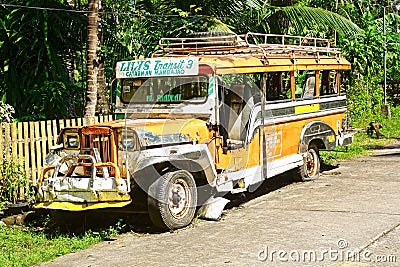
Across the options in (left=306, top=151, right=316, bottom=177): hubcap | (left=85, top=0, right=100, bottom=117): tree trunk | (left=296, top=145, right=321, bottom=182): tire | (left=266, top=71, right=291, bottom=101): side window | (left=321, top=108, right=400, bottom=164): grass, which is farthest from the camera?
(left=321, top=108, right=400, bottom=164): grass

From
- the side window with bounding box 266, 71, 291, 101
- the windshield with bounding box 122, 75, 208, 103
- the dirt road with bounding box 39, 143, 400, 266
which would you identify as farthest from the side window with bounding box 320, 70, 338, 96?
the windshield with bounding box 122, 75, 208, 103

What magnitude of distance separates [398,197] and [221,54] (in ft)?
11.1

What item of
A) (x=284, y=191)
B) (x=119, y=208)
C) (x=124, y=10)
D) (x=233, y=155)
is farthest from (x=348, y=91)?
(x=119, y=208)

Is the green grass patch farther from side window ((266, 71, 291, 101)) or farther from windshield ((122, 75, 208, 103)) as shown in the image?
side window ((266, 71, 291, 101))

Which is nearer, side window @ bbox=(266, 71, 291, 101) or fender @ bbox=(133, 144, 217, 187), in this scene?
fender @ bbox=(133, 144, 217, 187)

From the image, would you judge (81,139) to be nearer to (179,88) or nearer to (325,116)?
(179,88)

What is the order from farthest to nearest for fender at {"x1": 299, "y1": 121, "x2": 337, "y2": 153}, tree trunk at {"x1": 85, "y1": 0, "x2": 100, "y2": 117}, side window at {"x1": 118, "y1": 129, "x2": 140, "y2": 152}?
fender at {"x1": 299, "y1": 121, "x2": 337, "y2": 153} < tree trunk at {"x1": 85, "y1": 0, "x2": 100, "y2": 117} < side window at {"x1": 118, "y1": 129, "x2": 140, "y2": 152}

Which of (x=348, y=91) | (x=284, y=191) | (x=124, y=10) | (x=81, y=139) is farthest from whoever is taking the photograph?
(x=348, y=91)

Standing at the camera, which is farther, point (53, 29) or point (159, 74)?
point (53, 29)

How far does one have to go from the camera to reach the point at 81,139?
317 inches

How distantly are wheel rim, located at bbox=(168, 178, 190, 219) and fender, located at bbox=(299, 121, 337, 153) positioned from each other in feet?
11.0

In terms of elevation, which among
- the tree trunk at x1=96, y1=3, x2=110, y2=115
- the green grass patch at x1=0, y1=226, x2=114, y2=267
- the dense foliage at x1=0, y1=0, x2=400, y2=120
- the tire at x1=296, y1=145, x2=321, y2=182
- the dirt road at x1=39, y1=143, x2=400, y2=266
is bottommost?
the green grass patch at x1=0, y1=226, x2=114, y2=267

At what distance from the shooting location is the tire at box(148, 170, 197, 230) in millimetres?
7824

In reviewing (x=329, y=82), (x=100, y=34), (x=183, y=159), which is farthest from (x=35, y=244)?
(x=329, y=82)
